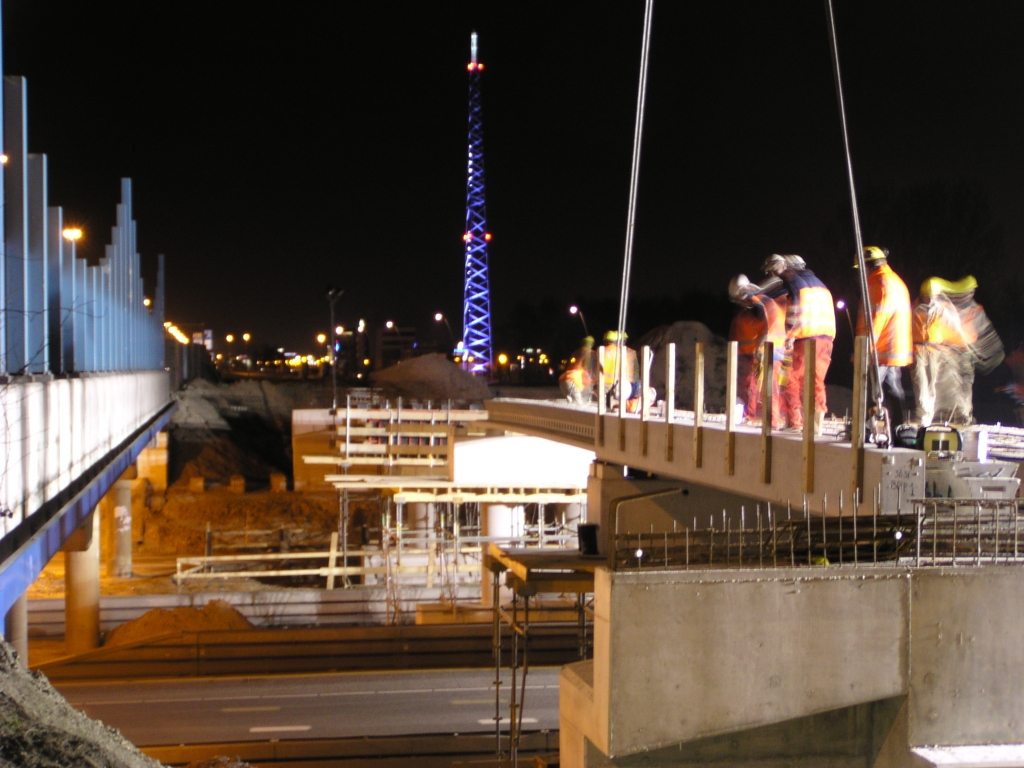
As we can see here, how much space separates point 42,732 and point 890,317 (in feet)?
27.3

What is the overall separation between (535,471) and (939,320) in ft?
53.3

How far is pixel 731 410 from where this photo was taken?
10125 mm

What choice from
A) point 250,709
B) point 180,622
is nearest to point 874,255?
point 250,709

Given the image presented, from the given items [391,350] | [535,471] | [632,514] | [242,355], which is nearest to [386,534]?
[535,471]

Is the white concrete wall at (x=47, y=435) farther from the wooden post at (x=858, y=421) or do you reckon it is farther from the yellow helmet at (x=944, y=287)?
the yellow helmet at (x=944, y=287)

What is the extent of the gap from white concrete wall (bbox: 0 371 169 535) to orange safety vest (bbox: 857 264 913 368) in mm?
7837

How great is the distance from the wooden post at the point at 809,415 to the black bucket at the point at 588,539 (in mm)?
3775

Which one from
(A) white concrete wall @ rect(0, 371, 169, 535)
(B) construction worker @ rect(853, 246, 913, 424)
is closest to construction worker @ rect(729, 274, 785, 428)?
(B) construction worker @ rect(853, 246, 913, 424)

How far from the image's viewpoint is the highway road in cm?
1728

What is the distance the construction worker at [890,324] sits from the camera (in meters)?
10.1

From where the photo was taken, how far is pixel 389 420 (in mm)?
38250

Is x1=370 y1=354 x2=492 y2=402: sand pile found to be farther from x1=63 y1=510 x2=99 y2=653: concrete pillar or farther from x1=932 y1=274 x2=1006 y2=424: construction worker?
x1=932 y1=274 x2=1006 y2=424: construction worker

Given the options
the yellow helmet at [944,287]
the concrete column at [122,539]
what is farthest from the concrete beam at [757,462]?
the concrete column at [122,539]

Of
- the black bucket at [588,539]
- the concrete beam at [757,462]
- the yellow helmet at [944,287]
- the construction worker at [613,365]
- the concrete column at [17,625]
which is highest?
the yellow helmet at [944,287]
